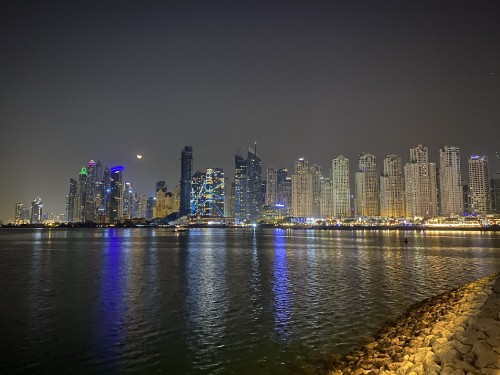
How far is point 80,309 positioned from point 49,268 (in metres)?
20.3

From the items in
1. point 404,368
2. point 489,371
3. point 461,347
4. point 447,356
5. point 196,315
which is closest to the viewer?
point 489,371

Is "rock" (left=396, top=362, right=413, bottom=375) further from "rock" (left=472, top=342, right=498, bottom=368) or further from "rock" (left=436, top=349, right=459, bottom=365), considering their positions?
"rock" (left=472, top=342, right=498, bottom=368)

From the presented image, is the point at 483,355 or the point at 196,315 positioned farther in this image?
the point at 196,315

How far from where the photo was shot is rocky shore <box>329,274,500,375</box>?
9.23m

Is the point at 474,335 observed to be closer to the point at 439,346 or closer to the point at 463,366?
the point at 439,346

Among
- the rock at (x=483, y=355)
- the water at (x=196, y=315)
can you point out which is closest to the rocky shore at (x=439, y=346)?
the rock at (x=483, y=355)

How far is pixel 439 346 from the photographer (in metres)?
10.6

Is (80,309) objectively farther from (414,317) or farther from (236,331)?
(414,317)

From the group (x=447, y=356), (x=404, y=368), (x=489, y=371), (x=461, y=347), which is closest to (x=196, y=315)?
(x=404, y=368)

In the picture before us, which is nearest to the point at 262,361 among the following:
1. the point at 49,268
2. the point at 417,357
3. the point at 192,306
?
the point at 417,357

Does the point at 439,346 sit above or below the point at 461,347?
below

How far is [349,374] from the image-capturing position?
10.4 meters

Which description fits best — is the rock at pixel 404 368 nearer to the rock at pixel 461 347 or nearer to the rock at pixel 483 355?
the rock at pixel 461 347

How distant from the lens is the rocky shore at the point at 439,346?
923 centimetres
